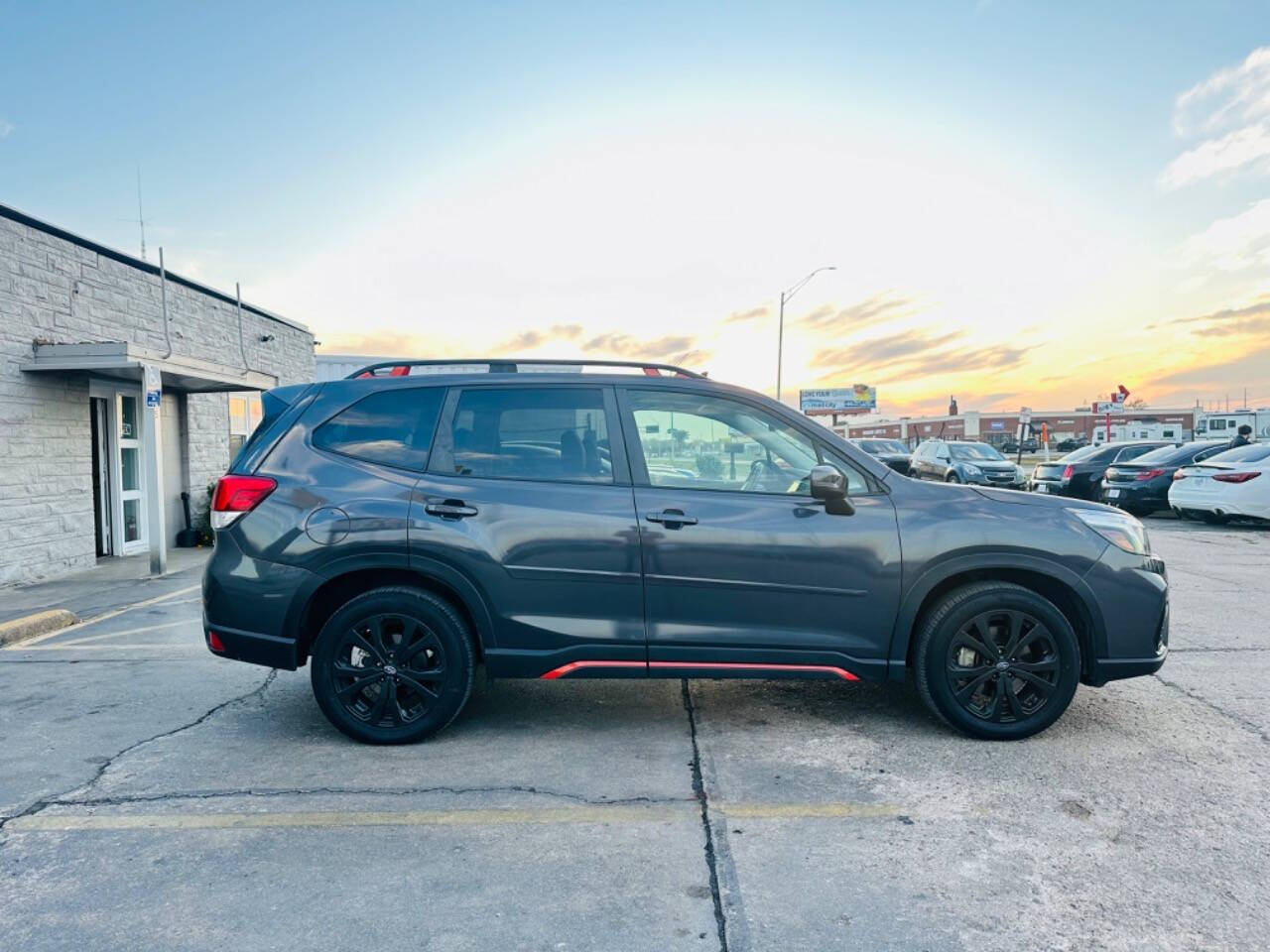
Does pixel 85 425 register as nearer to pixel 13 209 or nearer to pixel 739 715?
pixel 13 209

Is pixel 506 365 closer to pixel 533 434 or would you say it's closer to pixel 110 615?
pixel 533 434

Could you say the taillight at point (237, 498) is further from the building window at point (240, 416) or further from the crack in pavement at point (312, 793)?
the building window at point (240, 416)

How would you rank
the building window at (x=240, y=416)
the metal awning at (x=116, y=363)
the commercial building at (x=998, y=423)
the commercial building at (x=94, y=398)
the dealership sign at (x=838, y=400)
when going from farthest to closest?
the dealership sign at (x=838, y=400) < the commercial building at (x=998, y=423) < the building window at (x=240, y=416) < the metal awning at (x=116, y=363) < the commercial building at (x=94, y=398)

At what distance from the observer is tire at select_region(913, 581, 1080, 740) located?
409cm

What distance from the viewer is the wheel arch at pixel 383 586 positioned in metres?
4.12

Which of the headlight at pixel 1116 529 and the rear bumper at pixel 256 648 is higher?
the headlight at pixel 1116 529

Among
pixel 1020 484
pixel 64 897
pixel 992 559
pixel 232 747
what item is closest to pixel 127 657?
pixel 232 747

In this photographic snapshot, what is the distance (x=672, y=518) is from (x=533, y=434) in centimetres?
87

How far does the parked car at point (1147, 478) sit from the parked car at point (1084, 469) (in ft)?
3.33

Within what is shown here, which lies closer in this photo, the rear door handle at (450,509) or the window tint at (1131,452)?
Answer: the rear door handle at (450,509)

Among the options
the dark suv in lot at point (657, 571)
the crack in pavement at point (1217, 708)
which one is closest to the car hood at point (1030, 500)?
the dark suv in lot at point (657, 571)

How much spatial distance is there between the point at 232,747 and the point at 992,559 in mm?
3995

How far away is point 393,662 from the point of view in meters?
4.16

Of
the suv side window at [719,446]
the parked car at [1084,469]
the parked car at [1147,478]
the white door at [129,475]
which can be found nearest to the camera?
the suv side window at [719,446]
